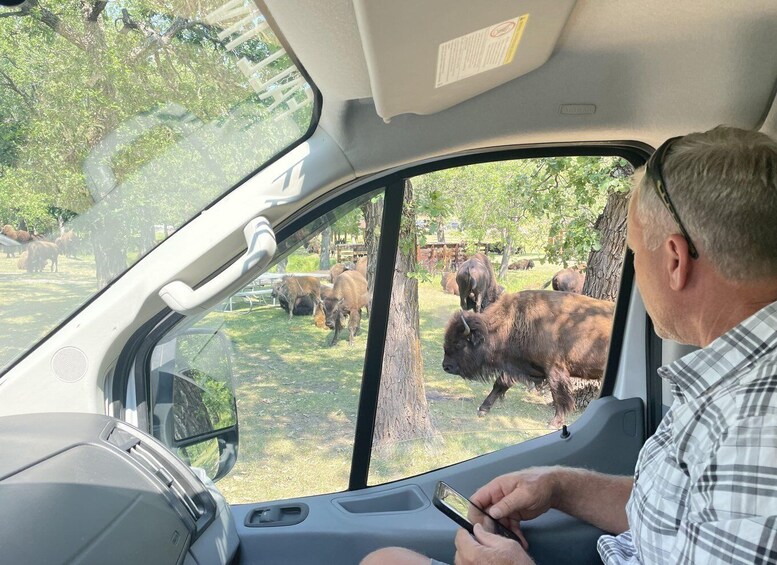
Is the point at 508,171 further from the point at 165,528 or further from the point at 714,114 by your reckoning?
the point at 165,528

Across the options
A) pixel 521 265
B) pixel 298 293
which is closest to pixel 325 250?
pixel 298 293

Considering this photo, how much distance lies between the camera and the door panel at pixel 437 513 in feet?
6.45

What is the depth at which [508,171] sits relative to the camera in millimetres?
2266

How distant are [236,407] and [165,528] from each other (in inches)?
30.0

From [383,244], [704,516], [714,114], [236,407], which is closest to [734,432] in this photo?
[704,516]

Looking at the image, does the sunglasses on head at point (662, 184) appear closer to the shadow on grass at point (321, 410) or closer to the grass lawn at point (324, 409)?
the grass lawn at point (324, 409)

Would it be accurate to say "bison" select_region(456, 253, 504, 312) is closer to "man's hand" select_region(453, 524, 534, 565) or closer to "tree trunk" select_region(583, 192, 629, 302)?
"tree trunk" select_region(583, 192, 629, 302)

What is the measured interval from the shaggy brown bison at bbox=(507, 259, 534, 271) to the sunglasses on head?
3.48ft

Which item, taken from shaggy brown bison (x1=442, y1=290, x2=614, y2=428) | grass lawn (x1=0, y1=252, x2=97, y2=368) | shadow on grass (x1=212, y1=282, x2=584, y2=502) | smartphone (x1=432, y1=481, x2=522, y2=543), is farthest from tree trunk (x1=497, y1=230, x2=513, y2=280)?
grass lawn (x1=0, y1=252, x2=97, y2=368)

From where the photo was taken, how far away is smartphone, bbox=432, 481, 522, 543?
A: 1759 mm

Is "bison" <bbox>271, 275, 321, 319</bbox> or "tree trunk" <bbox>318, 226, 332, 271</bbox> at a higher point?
"tree trunk" <bbox>318, 226, 332, 271</bbox>

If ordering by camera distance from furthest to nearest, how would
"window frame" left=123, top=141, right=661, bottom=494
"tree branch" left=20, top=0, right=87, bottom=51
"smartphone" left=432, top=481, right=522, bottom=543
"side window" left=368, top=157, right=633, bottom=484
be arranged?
1. "side window" left=368, top=157, right=633, bottom=484
2. "window frame" left=123, top=141, right=661, bottom=494
3. "smartphone" left=432, top=481, right=522, bottom=543
4. "tree branch" left=20, top=0, right=87, bottom=51

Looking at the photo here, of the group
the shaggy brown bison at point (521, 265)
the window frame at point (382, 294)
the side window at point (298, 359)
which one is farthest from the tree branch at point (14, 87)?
the shaggy brown bison at point (521, 265)

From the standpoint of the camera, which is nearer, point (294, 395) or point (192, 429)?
point (192, 429)
